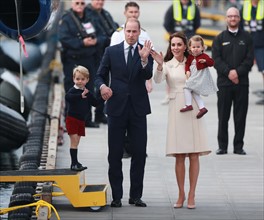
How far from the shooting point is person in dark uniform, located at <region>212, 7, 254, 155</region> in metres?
14.4

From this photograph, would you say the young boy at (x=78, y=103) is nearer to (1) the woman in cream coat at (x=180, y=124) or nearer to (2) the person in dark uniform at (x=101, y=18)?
(1) the woman in cream coat at (x=180, y=124)

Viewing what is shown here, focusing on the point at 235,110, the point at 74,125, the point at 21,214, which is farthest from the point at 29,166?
the point at 235,110

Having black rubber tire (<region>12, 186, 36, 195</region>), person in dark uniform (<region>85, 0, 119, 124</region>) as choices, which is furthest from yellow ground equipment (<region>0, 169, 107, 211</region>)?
person in dark uniform (<region>85, 0, 119, 124</region>)

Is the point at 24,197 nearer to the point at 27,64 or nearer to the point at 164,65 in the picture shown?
the point at 164,65

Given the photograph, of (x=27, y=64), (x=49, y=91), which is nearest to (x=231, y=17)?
(x=49, y=91)

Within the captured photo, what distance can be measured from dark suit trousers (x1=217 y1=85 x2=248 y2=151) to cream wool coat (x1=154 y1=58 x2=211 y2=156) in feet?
9.89

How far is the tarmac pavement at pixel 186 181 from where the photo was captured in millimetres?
11422

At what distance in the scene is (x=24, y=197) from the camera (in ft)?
38.8

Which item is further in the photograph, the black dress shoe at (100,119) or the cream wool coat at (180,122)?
the black dress shoe at (100,119)

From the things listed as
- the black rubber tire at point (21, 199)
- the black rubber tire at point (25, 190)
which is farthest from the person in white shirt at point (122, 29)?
the black rubber tire at point (21, 199)

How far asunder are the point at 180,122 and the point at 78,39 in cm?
485

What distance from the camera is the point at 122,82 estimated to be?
11.4 m

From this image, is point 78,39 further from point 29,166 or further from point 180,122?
point 180,122

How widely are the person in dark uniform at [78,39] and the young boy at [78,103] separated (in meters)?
4.40
